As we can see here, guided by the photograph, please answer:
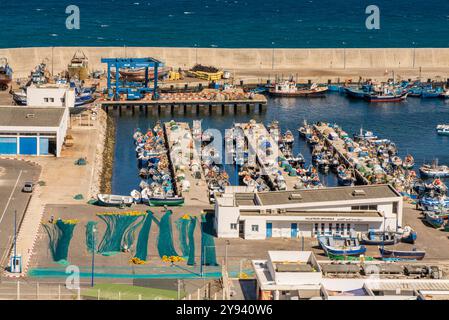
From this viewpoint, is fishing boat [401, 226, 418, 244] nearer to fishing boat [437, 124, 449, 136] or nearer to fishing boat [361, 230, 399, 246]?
fishing boat [361, 230, 399, 246]

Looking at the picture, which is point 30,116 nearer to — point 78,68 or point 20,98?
point 20,98

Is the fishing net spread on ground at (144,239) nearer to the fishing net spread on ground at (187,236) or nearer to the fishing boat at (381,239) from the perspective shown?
the fishing net spread on ground at (187,236)

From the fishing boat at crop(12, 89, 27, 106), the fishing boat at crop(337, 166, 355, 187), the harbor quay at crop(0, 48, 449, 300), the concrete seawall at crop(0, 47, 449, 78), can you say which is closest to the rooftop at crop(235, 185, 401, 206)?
the harbor quay at crop(0, 48, 449, 300)

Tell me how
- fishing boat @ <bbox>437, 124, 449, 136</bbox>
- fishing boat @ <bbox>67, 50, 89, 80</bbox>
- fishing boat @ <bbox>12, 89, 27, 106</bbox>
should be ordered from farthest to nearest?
fishing boat @ <bbox>67, 50, 89, 80</bbox> → fishing boat @ <bbox>437, 124, 449, 136</bbox> → fishing boat @ <bbox>12, 89, 27, 106</bbox>

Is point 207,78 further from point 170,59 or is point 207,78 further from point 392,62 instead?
point 392,62

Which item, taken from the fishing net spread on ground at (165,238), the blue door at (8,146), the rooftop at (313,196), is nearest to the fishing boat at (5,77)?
the blue door at (8,146)
